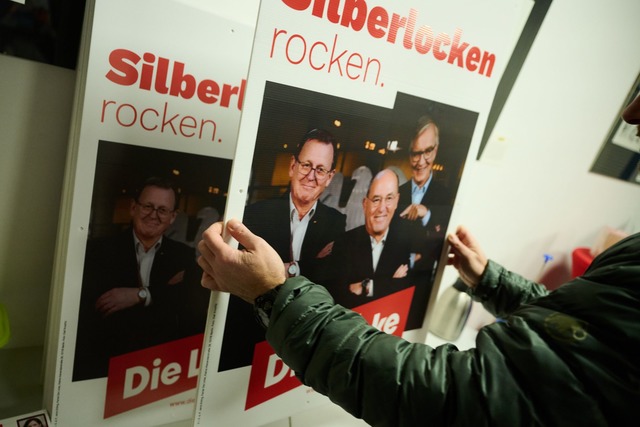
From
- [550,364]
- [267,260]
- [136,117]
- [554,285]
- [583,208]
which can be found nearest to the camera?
[550,364]

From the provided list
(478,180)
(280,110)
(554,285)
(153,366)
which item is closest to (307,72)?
(280,110)

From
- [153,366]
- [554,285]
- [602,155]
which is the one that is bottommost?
[153,366]

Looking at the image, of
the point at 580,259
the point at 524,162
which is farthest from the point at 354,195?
the point at 580,259

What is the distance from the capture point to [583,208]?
194 cm

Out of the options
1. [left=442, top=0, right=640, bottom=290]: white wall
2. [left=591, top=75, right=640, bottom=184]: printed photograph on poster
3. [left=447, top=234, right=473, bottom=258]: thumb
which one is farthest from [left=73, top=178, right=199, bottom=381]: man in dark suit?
[left=591, top=75, right=640, bottom=184]: printed photograph on poster

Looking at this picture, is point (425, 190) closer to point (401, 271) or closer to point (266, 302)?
point (401, 271)

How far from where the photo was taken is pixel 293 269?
0.78m

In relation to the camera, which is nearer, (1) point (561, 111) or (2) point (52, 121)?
(2) point (52, 121)

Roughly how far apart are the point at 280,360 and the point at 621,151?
1.94m

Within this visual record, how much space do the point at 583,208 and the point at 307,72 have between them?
1.88 metres

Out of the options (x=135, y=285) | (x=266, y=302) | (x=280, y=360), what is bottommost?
(x=280, y=360)

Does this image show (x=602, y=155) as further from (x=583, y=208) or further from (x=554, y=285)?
(x=554, y=285)

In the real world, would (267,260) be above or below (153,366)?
above

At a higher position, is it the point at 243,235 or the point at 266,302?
the point at 243,235
